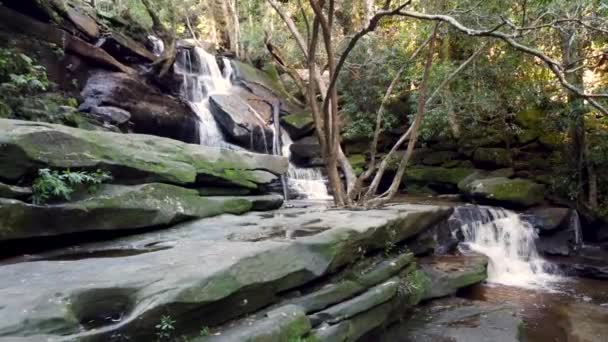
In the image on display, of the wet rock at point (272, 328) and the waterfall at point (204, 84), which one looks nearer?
the wet rock at point (272, 328)

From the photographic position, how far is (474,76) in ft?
39.5

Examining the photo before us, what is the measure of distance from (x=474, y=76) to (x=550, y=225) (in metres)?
4.34

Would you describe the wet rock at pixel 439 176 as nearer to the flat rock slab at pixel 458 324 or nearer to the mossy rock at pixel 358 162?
the mossy rock at pixel 358 162

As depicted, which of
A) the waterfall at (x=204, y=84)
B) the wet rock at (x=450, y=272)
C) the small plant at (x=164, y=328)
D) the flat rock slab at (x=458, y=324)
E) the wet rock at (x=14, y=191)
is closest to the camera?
the small plant at (x=164, y=328)

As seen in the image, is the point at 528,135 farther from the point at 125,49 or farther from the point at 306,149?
the point at 125,49

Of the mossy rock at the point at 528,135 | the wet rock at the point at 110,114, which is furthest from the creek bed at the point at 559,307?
the wet rock at the point at 110,114

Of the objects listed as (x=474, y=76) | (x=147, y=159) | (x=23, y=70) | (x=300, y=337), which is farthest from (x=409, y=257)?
(x=23, y=70)

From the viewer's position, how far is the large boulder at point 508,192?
11.0 m

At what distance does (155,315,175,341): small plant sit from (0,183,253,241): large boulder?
2.37m

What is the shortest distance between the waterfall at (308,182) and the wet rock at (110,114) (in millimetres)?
5067

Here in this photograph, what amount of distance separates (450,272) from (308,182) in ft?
22.8

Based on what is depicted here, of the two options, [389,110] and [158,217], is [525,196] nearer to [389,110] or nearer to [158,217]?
[389,110]

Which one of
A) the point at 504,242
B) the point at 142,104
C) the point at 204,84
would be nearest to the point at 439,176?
the point at 504,242

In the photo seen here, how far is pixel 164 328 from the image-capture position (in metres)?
3.29
